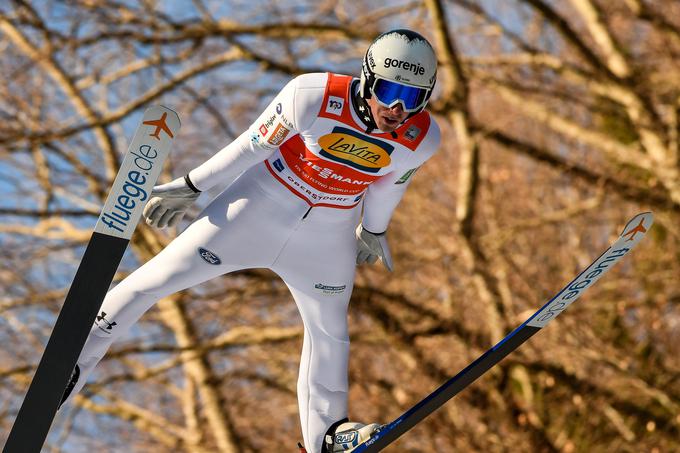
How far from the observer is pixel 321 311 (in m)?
3.52

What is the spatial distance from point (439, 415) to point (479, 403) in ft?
2.44

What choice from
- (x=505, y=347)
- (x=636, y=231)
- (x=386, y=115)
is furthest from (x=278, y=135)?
(x=636, y=231)

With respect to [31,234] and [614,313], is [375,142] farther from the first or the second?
[31,234]

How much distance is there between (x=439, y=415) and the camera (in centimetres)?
880

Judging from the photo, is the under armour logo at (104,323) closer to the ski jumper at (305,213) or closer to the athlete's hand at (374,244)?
the ski jumper at (305,213)

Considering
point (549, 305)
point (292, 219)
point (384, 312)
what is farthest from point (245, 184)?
point (384, 312)

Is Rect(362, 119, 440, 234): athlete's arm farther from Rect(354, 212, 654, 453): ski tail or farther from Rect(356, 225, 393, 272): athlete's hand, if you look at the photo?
Rect(354, 212, 654, 453): ski tail

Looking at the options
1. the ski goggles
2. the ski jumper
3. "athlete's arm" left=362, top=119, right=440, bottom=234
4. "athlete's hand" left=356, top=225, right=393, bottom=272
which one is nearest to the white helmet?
the ski goggles

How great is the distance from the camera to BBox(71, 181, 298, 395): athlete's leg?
337 cm

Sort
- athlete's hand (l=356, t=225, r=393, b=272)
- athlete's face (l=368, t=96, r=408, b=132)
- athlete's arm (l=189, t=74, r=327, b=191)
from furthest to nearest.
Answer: athlete's hand (l=356, t=225, r=393, b=272) < athlete's arm (l=189, t=74, r=327, b=191) < athlete's face (l=368, t=96, r=408, b=132)

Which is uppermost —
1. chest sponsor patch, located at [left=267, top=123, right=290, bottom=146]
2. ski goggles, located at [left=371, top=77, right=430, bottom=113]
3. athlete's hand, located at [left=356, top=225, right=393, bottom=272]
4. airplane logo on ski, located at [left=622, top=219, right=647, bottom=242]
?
ski goggles, located at [left=371, top=77, right=430, bottom=113]

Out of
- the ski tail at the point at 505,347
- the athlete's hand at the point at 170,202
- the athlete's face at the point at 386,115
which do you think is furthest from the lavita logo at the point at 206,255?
the ski tail at the point at 505,347

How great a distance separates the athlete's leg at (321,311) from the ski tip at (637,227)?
1.20 meters

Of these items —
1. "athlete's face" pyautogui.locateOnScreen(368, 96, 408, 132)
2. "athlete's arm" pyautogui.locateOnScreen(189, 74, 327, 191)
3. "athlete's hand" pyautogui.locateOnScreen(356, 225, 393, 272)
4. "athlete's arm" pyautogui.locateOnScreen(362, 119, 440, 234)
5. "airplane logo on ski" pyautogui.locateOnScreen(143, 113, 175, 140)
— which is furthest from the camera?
"athlete's hand" pyautogui.locateOnScreen(356, 225, 393, 272)
